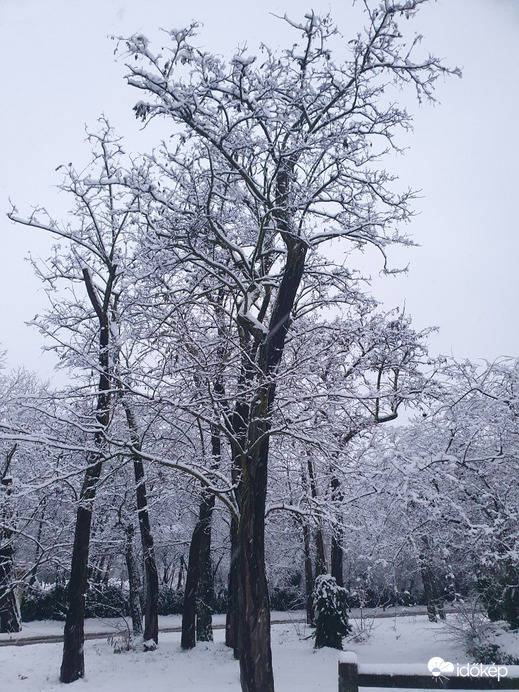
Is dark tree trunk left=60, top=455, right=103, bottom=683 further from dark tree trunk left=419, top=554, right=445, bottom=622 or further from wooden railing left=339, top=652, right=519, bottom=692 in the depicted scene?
wooden railing left=339, top=652, right=519, bottom=692

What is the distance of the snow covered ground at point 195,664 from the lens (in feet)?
33.6

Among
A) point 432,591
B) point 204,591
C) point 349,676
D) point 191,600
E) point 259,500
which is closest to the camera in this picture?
point 349,676

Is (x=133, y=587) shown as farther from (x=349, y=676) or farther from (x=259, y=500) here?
(x=349, y=676)

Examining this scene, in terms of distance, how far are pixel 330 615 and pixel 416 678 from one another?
11.8m

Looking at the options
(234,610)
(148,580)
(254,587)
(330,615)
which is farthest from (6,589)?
(254,587)

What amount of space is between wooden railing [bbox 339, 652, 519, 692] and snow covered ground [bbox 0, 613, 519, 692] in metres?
7.37

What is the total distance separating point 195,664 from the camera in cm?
1217

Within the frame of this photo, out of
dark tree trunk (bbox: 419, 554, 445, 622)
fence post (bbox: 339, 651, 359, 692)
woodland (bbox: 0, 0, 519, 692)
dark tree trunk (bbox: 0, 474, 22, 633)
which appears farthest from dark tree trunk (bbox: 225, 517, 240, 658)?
fence post (bbox: 339, 651, 359, 692)

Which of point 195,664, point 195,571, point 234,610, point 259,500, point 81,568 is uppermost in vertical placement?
point 259,500

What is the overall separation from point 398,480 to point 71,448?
535 centimetres

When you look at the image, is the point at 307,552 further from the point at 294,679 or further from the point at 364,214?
the point at 364,214

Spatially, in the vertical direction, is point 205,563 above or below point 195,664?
above

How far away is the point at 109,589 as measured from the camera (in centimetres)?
2412

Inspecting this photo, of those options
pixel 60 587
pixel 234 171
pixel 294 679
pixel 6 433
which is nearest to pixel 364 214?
pixel 234 171
